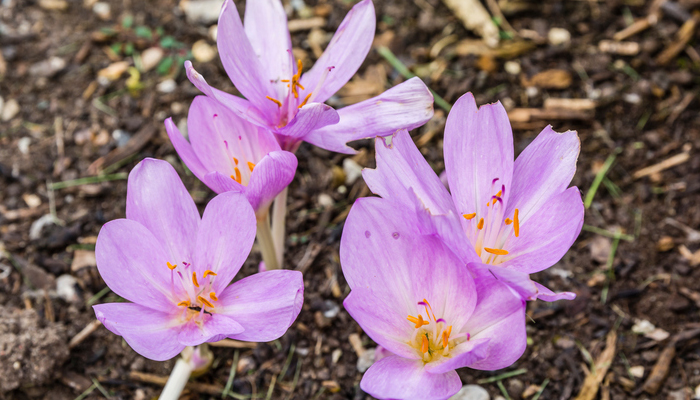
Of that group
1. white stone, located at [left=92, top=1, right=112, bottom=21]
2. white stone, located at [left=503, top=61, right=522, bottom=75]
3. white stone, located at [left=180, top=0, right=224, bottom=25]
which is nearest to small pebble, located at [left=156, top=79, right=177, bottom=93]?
white stone, located at [left=180, top=0, right=224, bottom=25]

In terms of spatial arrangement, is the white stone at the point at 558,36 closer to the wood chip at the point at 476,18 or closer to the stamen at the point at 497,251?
the wood chip at the point at 476,18

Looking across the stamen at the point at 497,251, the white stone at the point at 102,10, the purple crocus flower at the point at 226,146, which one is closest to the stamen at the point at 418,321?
the stamen at the point at 497,251

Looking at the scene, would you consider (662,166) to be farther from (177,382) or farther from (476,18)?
(177,382)

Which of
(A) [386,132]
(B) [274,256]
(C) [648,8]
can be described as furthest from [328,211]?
(C) [648,8]

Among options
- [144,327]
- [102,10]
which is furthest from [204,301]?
[102,10]

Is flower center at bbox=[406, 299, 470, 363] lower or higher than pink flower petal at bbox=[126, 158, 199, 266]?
lower

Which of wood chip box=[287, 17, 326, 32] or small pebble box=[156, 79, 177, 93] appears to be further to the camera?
wood chip box=[287, 17, 326, 32]

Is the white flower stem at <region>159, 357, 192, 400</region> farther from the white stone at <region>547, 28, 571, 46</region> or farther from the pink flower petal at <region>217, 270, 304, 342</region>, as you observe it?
the white stone at <region>547, 28, 571, 46</region>
